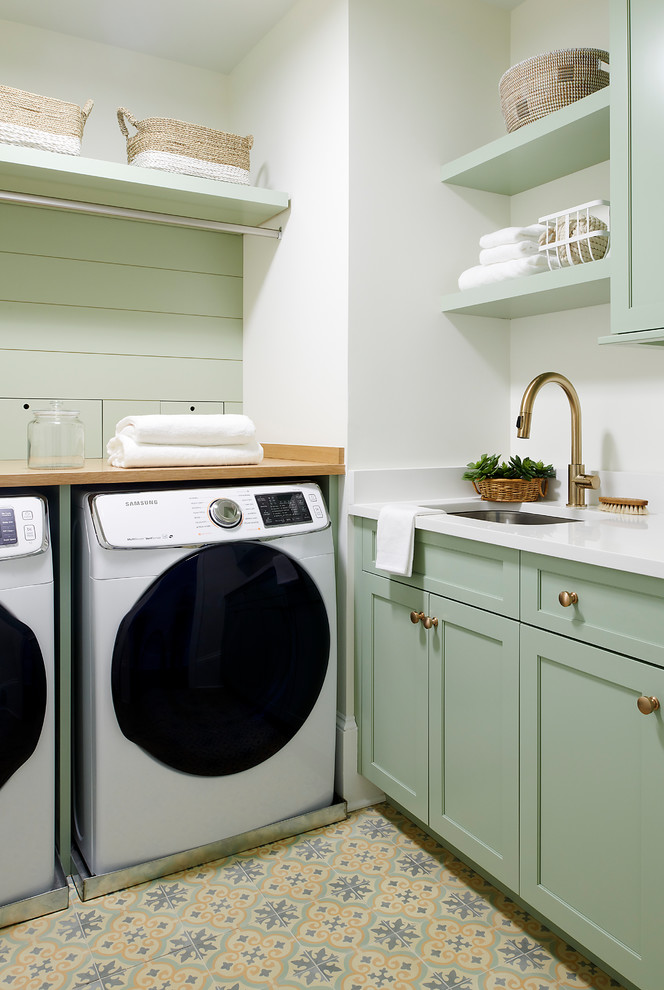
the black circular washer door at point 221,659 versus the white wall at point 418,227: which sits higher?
the white wall at point 418,227

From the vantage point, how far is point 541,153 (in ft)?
6.68

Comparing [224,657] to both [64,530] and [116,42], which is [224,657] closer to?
[64,530]

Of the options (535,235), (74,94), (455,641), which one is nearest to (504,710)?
(455,641)

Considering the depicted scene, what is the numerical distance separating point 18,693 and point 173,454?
2.26 ft

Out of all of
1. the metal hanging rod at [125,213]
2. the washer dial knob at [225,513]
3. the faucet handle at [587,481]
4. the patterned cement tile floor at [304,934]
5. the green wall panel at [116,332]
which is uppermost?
the metal hanging rod at [125,213]

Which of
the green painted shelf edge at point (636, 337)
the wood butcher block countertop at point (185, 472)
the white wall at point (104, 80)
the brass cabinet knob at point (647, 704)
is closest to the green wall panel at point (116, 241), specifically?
the white wall at point (104, 80)

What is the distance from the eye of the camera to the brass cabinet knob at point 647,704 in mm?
1250

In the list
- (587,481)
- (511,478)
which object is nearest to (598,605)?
(587,481)

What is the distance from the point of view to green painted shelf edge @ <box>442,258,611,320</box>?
178 centimetres

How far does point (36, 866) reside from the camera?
1715mm

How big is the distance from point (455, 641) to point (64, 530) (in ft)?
3.22

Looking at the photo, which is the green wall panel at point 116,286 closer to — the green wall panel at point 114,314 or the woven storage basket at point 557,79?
the green wall panel at point 114,314

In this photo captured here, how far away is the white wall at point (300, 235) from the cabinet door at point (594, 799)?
98 cm

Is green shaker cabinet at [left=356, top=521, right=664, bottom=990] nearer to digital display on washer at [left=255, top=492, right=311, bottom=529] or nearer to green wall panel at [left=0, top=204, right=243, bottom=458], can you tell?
digital display on washer at [left=255, top=492, right=311, bottom=529]
